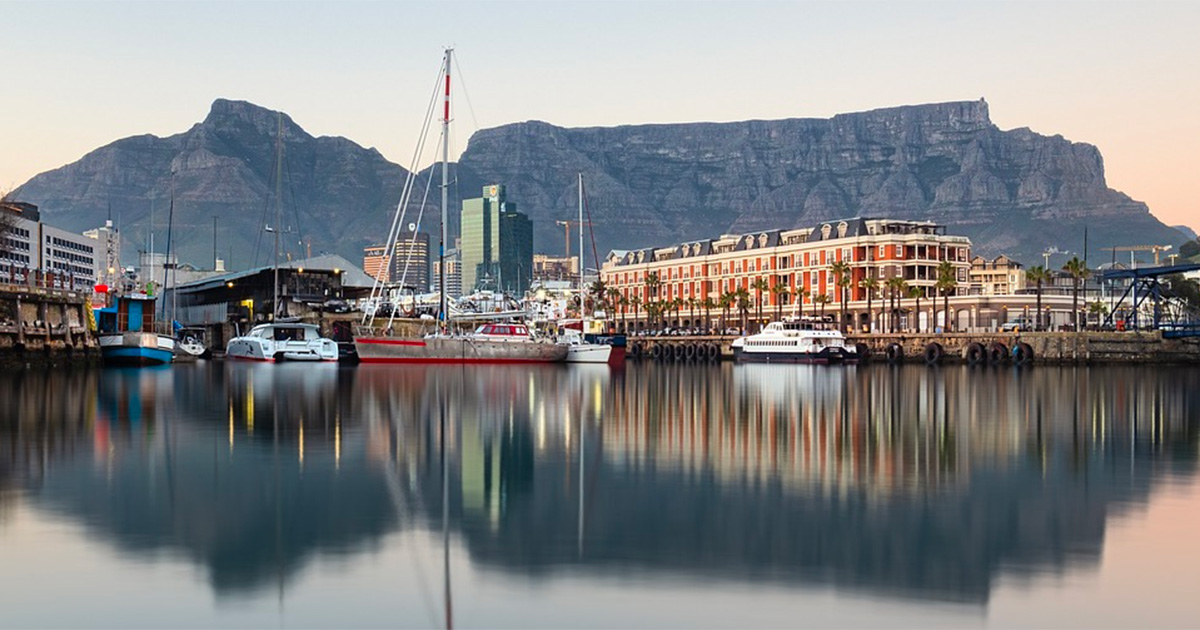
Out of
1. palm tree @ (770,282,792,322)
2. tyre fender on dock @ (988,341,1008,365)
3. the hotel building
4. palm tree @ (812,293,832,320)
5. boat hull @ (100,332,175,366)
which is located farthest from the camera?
palm tree @ (770,282,792,322)

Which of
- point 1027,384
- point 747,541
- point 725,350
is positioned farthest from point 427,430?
point 725,350

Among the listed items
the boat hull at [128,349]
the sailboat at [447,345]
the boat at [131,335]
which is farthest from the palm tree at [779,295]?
the boat hull at [128,349]

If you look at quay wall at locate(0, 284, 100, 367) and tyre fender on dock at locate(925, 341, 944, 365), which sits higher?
quay wall at locate(0, 284, 100, 367)

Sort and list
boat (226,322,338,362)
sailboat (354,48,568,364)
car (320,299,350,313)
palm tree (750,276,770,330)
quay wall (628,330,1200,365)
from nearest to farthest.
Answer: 1. sailboat (354,48,568,364)
2. boat (226,322,338,362)
3. quay wall (628,330,1200,365)
4. car (320,299,350,313)
5. palm tree (750,276,770,330)

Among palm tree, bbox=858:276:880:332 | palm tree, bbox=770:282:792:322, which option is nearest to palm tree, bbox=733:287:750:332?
palm tree, bbox=770:282:792:322

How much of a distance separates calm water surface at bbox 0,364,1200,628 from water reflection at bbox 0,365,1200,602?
0.10 metres

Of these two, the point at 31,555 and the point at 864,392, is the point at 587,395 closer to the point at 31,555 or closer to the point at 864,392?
the point at 864,392

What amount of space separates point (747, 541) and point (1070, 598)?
4.89 metres

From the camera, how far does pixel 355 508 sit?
68.9 ft

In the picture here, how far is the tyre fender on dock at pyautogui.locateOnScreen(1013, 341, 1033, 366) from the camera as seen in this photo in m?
129

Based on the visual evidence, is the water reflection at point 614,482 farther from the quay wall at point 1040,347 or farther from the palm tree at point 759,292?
the palm tree at point 759,292

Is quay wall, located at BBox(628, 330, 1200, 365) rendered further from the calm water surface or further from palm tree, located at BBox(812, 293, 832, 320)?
the calm water surface

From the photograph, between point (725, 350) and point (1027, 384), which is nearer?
point (1027, 384)

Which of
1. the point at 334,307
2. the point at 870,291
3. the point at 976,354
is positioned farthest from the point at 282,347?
the point at 870,291
